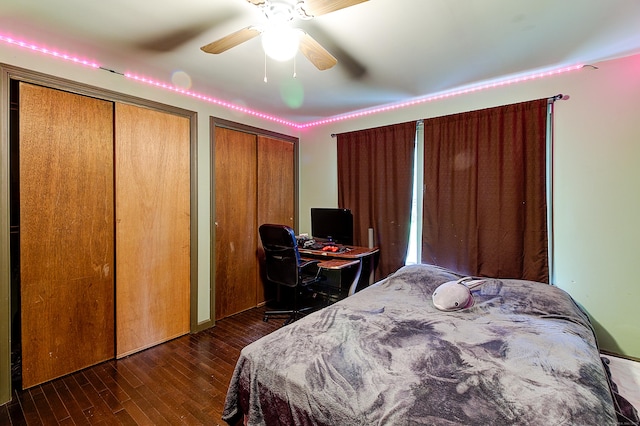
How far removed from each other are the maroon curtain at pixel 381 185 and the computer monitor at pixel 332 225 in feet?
0.45

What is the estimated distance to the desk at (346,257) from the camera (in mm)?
2925

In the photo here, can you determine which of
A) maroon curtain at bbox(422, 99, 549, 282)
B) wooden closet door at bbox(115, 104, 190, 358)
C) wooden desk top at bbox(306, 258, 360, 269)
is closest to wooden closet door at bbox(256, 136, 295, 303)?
wooden closet door at bbox(115, 104, 190, 358)

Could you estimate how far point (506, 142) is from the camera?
8.57 feet

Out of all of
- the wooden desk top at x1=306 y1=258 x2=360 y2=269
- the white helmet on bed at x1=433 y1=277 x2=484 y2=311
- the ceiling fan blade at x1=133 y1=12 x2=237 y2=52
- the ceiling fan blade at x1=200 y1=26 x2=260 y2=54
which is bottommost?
the white helmet on bed at x1=433 y1=277 x2=484 y2=311

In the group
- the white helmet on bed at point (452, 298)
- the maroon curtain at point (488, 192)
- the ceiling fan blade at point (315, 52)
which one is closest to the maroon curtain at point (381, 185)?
the maroon curtain at point (488, 192)

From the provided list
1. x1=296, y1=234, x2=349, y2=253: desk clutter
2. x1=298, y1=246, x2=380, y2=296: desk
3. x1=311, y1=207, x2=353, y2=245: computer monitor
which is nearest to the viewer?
x1=298, y1=246, x2=380, y2=296: desk

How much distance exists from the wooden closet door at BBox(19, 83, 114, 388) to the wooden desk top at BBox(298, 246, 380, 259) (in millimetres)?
1903

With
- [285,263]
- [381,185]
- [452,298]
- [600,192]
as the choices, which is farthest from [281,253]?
[600,192]

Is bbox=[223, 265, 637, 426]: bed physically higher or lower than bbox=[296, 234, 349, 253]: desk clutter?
lower

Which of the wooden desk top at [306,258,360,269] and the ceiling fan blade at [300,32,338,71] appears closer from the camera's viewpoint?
the ceiling fan blade at [300,32,338,71]

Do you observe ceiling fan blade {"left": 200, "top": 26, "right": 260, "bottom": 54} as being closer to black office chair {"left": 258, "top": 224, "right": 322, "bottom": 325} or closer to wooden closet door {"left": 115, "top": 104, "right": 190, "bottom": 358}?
wooden closet door {"left": 115, "top": 104, "right": 190, "bottom": 358}

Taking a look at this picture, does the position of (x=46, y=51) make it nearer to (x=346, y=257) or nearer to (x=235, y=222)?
(x=235, y=222)

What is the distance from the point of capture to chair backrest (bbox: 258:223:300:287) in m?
2.82

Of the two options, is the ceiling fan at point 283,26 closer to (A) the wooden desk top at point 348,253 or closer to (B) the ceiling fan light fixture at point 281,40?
(B) the ceiling fan light fixture at point 281,40
